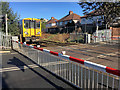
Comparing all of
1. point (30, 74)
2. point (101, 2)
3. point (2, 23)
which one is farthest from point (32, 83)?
point (101, 2)

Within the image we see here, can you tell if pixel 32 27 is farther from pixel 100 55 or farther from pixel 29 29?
Result: pixel 100 55

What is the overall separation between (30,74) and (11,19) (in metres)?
10.6

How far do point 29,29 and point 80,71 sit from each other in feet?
42.3

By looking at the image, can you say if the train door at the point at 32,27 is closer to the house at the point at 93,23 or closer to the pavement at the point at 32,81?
the house at the point at 93,23

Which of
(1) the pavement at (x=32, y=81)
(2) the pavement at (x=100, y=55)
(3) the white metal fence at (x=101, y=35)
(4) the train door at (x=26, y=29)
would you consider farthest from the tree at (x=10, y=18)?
(3) the white metal fence at (x=101, y=35)

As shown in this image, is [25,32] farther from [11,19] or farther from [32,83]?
[32,83]

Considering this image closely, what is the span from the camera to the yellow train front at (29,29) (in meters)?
15.9

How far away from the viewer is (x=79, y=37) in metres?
19.7

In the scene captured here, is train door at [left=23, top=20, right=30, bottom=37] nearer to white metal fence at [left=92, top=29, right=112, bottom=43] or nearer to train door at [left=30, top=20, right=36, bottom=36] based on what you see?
train door at [left=30, top=20, right=36, bottom=36]

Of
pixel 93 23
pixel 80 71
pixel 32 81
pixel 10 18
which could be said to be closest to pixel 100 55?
pixel 80 71

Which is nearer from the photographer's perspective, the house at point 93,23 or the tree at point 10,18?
the tree at point 10,18

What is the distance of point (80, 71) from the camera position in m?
5.08

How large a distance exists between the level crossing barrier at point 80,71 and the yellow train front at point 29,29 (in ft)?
27.7

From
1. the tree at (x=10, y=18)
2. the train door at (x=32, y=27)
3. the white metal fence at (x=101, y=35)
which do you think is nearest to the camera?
the tree at (x=10, y=18)
